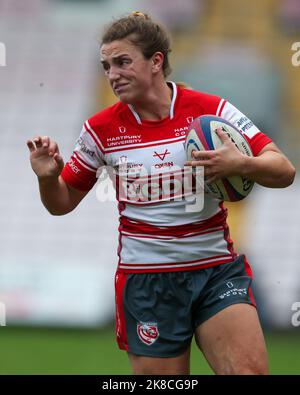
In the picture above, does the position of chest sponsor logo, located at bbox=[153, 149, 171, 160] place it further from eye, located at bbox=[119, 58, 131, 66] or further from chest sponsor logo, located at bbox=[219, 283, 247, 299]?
chest sponsor logo, located at bbox=[219, 283, 247, 299]

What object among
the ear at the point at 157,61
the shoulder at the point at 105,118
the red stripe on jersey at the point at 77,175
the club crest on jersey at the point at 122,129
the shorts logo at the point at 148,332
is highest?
the ear at the point at 157,61

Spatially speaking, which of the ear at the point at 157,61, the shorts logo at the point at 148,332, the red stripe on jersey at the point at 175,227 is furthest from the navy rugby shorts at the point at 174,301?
the ear at the point at 157,61

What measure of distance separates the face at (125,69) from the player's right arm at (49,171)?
39 cm

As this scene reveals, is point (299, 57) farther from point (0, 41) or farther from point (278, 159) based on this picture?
point (278, 159)

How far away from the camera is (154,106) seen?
415cm

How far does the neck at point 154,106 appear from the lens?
13.6 feet

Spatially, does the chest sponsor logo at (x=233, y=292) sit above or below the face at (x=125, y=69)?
below

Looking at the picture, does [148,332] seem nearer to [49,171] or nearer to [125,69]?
[49,171]

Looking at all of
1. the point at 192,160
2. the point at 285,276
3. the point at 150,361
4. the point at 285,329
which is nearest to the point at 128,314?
the point at 150,361

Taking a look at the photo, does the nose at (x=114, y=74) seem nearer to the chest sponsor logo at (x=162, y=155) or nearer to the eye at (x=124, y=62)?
the eye at (x=124, y=62)

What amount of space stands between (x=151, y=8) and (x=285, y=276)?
14.2ft

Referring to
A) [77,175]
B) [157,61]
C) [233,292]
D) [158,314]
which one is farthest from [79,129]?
[233,292]

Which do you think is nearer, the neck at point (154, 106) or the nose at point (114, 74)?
the nose at point (114, 74)

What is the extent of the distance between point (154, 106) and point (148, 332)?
1.03 meters
